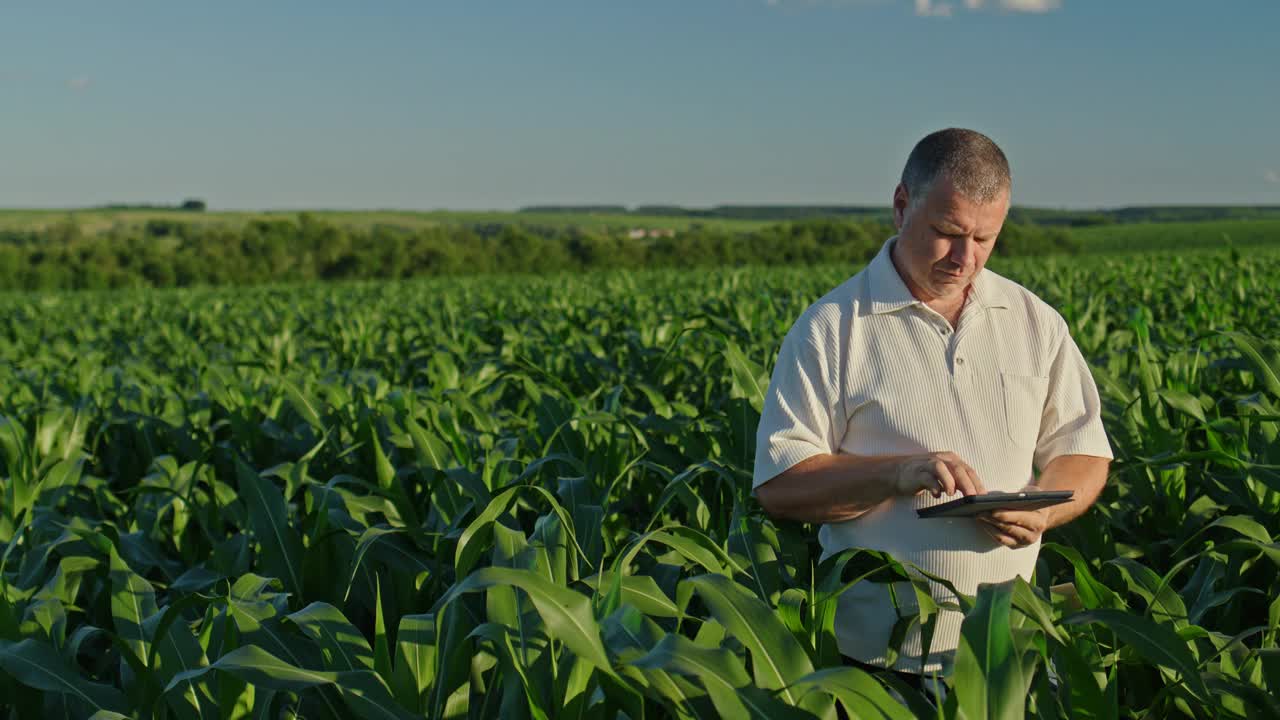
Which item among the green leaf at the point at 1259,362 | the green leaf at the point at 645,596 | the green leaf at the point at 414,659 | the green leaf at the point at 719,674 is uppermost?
the green leaf at the point at 1259,362

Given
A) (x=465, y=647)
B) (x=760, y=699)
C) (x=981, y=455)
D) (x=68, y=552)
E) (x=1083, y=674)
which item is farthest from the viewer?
(x=68, y=552)

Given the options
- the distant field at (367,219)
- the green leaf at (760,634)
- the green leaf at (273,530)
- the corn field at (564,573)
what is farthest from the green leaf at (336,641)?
the distant field at (367,219)

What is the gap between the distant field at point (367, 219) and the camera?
307 feet

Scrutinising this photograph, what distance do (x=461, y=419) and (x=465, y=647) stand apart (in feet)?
8.90

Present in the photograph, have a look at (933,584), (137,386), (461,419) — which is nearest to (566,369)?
(461,419)

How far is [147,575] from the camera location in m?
3.37

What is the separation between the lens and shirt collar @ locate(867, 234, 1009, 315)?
202 cm

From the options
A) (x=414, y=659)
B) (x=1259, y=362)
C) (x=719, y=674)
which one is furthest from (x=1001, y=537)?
(x=1259, y=362)

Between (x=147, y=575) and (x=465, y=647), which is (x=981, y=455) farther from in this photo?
(x=147, y=575)

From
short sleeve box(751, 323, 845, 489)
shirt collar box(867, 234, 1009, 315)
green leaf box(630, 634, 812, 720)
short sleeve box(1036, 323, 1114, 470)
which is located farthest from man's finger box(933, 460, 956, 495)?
green leaf box(630, 634, 812, 720)

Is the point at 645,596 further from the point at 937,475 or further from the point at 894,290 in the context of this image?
the point at 894,290

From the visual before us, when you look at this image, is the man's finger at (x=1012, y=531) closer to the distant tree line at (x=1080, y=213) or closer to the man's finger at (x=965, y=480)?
the man's finger at (x=965, y=480)

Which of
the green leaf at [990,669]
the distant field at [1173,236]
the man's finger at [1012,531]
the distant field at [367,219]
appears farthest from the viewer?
the distant field at [367,219]

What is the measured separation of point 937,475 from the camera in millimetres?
1796
